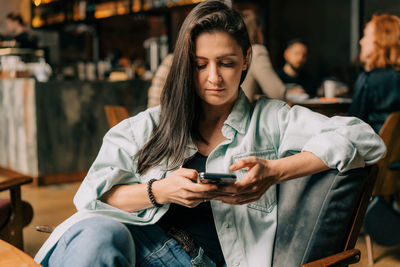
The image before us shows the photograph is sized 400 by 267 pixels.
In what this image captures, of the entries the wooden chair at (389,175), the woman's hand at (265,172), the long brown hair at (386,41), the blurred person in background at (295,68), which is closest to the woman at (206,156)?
the woman's hand at (265,172)

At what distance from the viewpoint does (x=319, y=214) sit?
1207 mm

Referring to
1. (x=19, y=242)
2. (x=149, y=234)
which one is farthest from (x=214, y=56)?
(x=19, y=242)

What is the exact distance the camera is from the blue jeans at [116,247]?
3.57 feet

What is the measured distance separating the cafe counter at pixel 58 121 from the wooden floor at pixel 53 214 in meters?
0.22

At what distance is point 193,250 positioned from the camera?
1351 millimetres

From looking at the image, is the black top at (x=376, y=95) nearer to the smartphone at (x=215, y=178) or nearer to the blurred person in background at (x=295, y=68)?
the blurred person in background at (x=295, y=68)

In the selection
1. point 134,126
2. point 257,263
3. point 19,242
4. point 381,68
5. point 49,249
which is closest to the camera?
point 49,249

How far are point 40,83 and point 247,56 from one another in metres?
3.55

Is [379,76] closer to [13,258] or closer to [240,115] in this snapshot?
[240,115]

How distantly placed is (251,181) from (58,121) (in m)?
3.88

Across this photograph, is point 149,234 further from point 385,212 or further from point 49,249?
point 385,212

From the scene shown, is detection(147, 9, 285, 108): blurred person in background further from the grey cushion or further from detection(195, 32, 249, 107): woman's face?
the grey cushion

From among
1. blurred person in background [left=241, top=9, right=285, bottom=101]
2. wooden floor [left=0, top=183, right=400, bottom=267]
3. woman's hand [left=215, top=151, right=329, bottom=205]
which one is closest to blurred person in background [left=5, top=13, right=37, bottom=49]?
wooden floor [left=0, top=183, right=400, bottom=267]

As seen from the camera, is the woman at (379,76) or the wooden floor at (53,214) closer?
the wooden floor at (53,214)
